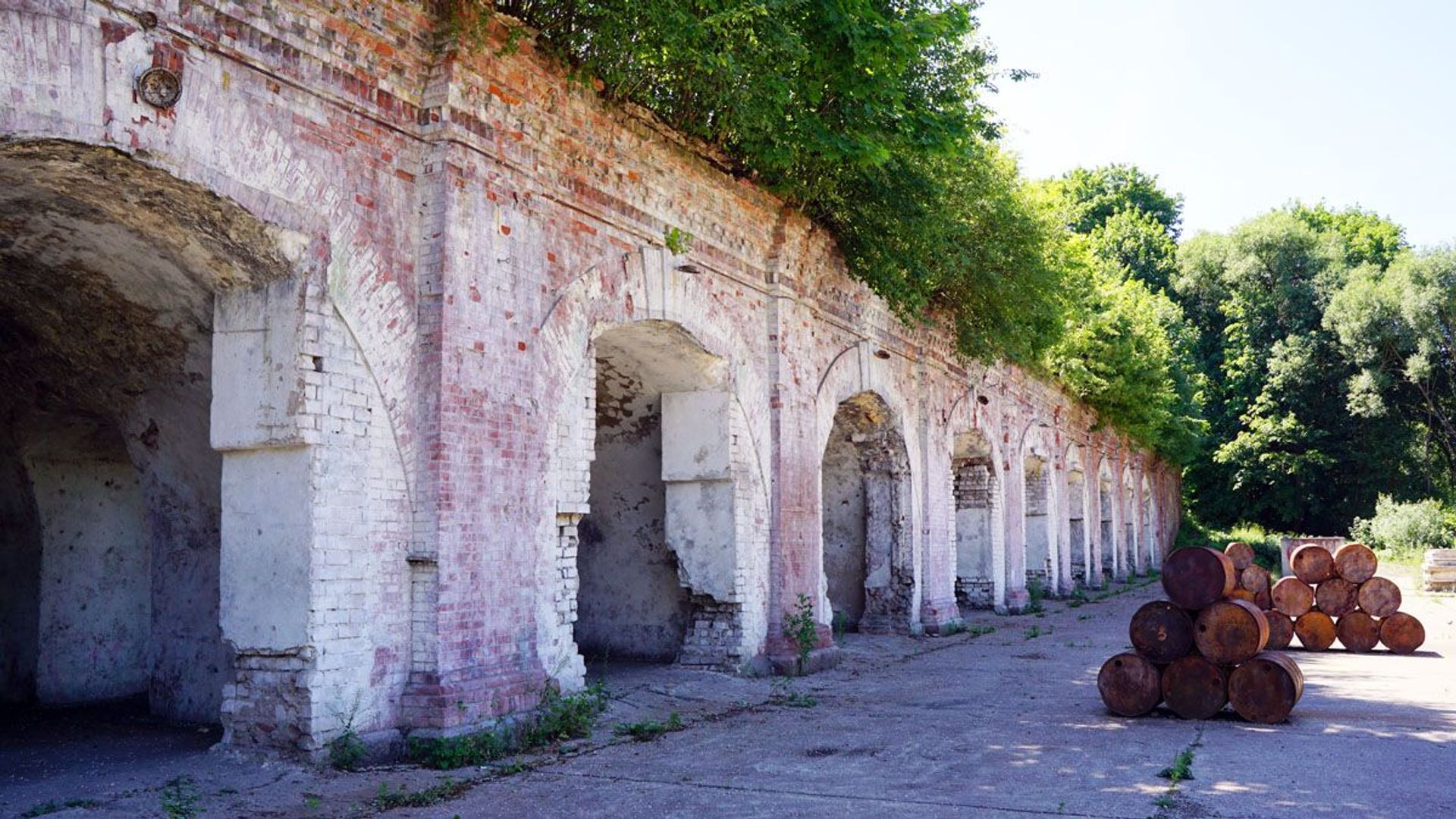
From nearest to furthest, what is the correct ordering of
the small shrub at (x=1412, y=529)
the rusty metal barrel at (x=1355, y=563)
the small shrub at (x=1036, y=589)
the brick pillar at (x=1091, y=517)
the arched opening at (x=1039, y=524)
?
1. the rusty metal barrel at (x=1355, y=563)
2. the small shrub at (x=1036, y=589)
3. the arched opening at (x=1039, y=524)
4. the brick pillar at (x=1091, y=517)
5. the small shrub at (x=1412, y=529)

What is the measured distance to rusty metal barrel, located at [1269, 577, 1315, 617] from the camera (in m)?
14.2

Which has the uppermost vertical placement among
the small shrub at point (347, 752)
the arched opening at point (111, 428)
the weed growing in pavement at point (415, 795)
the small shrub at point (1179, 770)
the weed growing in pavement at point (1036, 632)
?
the arched opening at point (111, 428)

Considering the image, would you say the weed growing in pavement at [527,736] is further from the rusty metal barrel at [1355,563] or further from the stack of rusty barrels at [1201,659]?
the rusty metal barrel at [1355,563]

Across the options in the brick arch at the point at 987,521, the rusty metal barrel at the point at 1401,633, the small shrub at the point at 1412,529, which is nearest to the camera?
the rusty metal barrel at the point at 1401,633

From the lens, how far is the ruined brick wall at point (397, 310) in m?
6.27

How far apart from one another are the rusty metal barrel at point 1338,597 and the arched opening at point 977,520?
244 inches

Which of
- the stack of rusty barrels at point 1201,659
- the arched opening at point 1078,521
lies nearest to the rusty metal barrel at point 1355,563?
the stack of rusty barrels at point 1201,659

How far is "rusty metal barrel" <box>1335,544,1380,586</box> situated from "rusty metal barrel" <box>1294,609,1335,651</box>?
1.88 ft

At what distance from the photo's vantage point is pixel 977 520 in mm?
19859

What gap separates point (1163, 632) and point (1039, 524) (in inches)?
614

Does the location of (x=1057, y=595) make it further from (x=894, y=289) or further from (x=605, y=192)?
(x=605, y=192)

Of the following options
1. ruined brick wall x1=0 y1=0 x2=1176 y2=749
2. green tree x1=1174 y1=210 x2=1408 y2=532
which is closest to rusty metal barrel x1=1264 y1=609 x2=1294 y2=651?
ruined brick wall x1=0 y1=0 x2=1176 y2=749

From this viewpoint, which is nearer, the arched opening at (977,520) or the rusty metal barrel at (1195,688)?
the rusty metal barrel at (1195,688)

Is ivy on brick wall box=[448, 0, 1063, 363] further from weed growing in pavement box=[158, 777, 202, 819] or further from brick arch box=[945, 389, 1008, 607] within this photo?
weed growing in pavement box=[158, 777, 202, 819]
